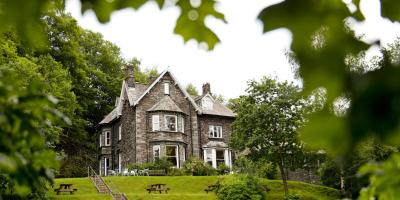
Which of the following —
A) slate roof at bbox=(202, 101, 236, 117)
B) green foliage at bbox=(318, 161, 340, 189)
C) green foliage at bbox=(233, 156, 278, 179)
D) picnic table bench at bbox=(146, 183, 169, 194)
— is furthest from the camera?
slate roof at bbox=(202, 101, 236, 117)

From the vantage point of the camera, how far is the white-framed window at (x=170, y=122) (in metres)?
43.7

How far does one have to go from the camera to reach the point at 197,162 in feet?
137

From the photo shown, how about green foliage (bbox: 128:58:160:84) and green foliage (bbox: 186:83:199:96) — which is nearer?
green foliage (bbox: 128:58:160:84)

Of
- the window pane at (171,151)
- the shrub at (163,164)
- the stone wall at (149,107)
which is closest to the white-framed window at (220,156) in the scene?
the stone wall at (149,107)

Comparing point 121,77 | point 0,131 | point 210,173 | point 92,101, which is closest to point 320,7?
point 0,131

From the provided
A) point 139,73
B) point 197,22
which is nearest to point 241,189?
point 197,22

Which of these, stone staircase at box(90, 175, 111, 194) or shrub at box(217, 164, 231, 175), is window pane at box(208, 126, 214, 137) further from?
stone staircase at box(90, 175, 111, 194)

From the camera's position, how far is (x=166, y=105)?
43844 millimetres

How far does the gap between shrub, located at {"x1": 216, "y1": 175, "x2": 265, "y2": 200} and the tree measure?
9.84 feet

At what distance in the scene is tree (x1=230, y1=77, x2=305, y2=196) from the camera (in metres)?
32.3

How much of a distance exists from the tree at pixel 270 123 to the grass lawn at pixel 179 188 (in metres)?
2.83

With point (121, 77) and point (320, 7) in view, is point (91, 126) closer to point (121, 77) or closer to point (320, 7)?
point (121, 77)

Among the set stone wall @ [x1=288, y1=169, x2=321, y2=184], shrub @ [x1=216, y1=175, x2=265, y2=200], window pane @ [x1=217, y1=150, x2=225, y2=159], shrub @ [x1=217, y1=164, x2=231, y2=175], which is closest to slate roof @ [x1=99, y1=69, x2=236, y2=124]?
window pane @ [x1=217, y1=150, x2=225, y2=159]

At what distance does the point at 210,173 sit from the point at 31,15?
40.1 metres
